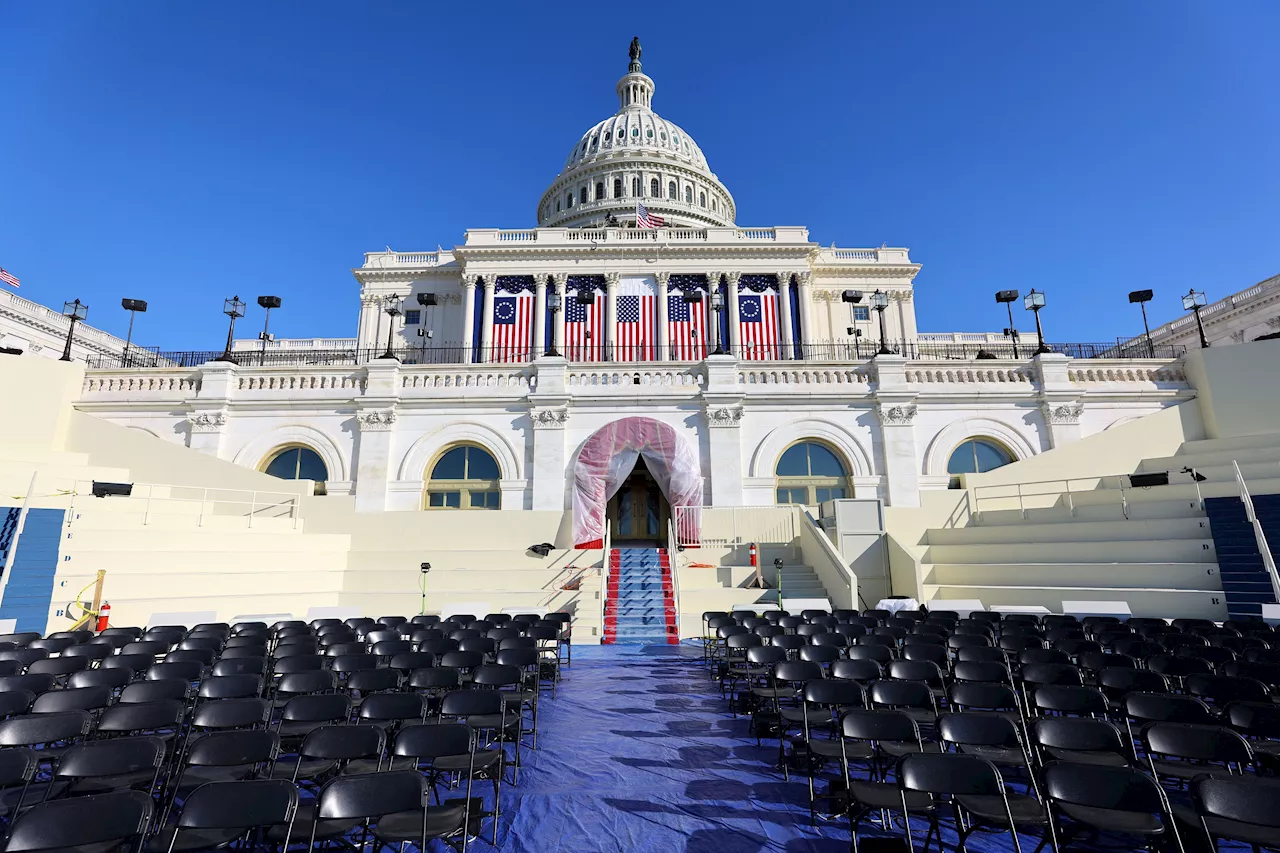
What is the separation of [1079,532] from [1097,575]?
5.23 ft

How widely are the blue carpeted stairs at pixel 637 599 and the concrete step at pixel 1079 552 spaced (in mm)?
7650

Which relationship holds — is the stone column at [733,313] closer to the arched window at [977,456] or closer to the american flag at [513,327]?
the american flag at [513,327]

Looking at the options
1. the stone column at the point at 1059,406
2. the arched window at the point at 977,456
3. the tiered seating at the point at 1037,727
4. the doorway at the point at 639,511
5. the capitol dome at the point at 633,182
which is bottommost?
the tiered seating at the point at 1037,727

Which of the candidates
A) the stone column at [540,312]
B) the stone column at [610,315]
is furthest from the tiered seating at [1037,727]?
the stone column at [540,312]

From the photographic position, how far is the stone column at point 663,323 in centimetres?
3644

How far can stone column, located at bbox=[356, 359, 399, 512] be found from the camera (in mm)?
20734

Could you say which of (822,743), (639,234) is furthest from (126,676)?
(639,234)

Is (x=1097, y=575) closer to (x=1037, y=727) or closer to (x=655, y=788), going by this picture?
(x=1037, y=727)

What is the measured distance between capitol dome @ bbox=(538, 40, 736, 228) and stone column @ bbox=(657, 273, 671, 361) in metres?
18.8

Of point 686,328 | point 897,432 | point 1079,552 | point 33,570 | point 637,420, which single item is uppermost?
point 686,328

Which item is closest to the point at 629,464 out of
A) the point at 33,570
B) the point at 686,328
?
the point at 33,570

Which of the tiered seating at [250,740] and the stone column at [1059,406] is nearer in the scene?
the tiered seating at [250,740]

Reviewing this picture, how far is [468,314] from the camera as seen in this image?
3853 cm

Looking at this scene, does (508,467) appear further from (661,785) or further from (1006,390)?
(1006,390)
